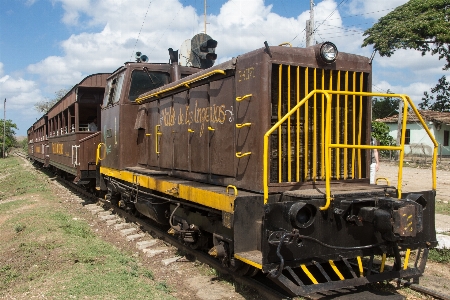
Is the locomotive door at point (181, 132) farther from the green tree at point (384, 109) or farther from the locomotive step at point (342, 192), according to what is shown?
the green tree at point (384, 109)

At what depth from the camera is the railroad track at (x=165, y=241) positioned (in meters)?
4.48

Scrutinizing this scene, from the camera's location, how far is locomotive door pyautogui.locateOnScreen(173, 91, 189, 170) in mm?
6371

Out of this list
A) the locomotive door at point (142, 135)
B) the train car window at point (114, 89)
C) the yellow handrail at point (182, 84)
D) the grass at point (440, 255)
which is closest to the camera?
the yellow handrail at point (182, 84)

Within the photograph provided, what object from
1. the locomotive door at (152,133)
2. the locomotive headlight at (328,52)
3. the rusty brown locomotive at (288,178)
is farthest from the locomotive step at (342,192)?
the locomotive door at (152,133)

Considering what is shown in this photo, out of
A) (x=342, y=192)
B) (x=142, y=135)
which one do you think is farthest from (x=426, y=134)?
(x=342, y=192)

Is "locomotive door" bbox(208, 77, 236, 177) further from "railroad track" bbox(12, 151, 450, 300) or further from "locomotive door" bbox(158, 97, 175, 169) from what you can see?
"locomotive door" bbox(158, 97, 175, 169)

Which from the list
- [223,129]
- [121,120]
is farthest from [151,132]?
[223,129]

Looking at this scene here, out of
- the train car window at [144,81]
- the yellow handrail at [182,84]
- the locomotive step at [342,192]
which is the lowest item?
the locomotive step at [342,192]

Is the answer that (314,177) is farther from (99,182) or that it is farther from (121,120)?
(99,182)

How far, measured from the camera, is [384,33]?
25.9m

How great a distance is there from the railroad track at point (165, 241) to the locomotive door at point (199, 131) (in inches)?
50.4

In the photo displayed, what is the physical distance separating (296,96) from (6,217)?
8653mm

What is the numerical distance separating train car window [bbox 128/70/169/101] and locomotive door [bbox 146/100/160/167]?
2.16 feet

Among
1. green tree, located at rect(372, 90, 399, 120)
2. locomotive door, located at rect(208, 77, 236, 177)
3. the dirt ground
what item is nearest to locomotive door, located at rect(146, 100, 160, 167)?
locomotive door, located at rect(208, 77, 236, 177)
